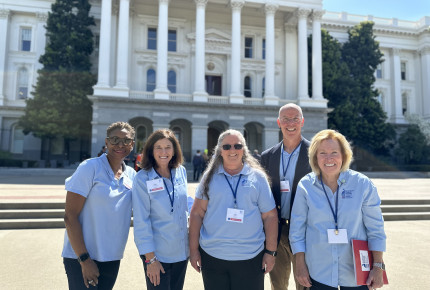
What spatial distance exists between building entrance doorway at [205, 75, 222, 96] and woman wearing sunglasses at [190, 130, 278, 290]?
2777cm

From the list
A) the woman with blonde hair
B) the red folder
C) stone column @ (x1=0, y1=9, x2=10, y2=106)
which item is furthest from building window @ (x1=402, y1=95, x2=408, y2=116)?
stone column @ (x1=0, y1=9, x2=10, y2=106)

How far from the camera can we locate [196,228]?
110 inches

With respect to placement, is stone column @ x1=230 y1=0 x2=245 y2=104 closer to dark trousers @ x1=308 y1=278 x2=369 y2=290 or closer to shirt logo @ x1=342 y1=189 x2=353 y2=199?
shirt logo @ x1=342 y1=189 x2=353 y2=199

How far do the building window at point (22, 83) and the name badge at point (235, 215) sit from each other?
120ft

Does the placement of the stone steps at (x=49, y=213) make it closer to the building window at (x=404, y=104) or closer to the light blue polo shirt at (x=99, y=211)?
the light blue polo shirt at (x=99, y=211)

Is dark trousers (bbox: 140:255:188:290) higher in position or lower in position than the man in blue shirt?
lower

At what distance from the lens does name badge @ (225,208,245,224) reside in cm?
265

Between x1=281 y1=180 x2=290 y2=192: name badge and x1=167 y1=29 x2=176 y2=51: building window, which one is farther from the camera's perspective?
x1=167 y1=29 x2=176 y2=51: building window

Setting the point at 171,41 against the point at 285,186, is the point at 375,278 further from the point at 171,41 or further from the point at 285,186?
the point at 171,41

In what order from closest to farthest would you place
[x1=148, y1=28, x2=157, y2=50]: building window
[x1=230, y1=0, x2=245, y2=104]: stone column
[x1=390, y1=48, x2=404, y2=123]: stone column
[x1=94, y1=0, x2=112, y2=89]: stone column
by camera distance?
[x1=94, y1=0, x2=112, y2=89]: stone column < [x1=230, y1=0, x2=245, y2=104]: stone column < [x1=148, y1=28, x2=157, y2=50]: building window < [x1=390, y1=48, x2=404, y2=123]: stone column

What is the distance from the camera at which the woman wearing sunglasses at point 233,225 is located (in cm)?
266

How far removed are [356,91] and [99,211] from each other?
3307 centimetres

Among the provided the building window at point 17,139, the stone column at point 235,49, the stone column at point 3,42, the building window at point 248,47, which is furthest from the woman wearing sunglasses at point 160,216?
the stone column at point 3,42

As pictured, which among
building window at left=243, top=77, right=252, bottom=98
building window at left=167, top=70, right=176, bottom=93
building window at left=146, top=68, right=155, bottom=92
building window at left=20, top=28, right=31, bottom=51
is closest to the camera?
building window at left=146, top=68, right=155, bottom=92
